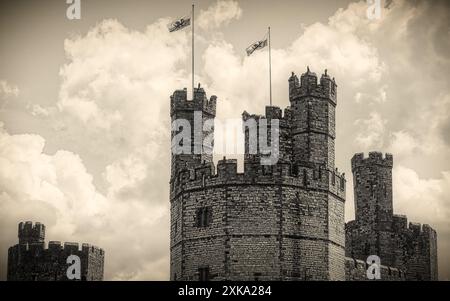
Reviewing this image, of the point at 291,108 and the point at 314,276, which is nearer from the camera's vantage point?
the point at 314,276

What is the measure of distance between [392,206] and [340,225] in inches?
526

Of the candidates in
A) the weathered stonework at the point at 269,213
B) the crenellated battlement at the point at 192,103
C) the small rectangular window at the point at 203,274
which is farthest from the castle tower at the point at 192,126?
the small rectangular window at the point at 203,274

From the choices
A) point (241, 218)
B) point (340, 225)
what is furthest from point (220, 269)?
point (340, 225)

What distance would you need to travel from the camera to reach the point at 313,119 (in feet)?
201

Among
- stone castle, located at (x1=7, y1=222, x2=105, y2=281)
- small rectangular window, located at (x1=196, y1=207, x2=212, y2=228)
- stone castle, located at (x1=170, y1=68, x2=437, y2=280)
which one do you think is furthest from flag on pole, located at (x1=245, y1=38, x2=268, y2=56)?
stone castle, located at (x1=7, y1=222, x2=105, y2=281)

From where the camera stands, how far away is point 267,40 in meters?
62.8

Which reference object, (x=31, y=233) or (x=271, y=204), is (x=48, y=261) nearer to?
(x=31, y=233)

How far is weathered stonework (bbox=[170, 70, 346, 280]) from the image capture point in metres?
56.9

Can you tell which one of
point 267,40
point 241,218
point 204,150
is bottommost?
point 241,218

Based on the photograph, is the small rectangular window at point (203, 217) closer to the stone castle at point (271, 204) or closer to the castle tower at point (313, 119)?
the stone castle at point (271, 204)

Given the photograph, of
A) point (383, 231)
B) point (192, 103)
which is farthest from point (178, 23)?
point (383, 231)
